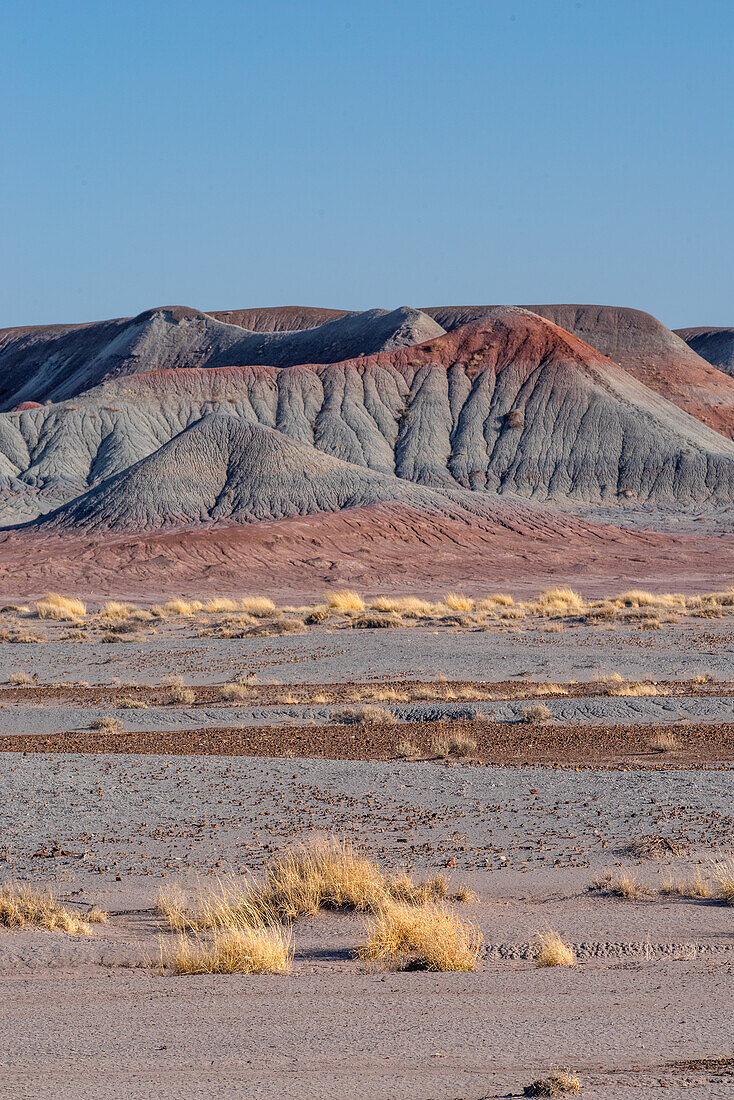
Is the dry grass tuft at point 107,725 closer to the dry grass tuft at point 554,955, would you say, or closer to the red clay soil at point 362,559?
the dry grass tuft at point 554,955

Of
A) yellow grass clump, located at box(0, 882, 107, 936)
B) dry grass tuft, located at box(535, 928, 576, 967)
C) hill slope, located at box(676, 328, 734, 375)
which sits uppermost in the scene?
hill slope, located at box(676, 328, 734, 375)

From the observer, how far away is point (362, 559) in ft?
182

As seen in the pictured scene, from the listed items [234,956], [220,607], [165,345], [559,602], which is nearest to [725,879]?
[234,956]

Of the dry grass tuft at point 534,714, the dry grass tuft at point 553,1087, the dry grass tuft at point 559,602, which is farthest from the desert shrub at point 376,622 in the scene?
the dry grass tuft at point 553,1087

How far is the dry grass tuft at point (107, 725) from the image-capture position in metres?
17.5

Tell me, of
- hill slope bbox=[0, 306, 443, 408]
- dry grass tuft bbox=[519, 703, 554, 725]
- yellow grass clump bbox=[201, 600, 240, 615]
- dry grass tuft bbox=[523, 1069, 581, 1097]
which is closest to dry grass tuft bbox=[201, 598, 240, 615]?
yellow grass clump bbox=[201, 600, 240, 615]

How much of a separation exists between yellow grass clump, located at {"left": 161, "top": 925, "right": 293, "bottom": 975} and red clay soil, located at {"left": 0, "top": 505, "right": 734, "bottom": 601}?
38.5 meters

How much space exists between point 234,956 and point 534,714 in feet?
36.6

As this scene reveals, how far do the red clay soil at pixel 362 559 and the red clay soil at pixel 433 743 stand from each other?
28.2 meters

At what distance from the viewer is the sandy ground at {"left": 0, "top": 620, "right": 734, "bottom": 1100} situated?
17.3 ft

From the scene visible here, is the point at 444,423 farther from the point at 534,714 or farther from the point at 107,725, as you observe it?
the point at 107,725

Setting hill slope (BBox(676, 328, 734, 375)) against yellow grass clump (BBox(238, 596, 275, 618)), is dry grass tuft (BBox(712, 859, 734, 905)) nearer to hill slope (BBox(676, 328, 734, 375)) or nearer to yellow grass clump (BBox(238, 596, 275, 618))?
yellow grass clump (BBox(238, 596, 275, 618))

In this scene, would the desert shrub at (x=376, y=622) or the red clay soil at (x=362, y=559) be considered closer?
the desert shrub at (x=376, y=622)

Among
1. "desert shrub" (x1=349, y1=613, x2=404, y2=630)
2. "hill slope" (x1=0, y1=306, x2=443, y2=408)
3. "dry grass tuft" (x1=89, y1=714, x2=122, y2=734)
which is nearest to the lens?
"dry grass tuft" (x1=89, y1=714, x2=122, y2=734)
